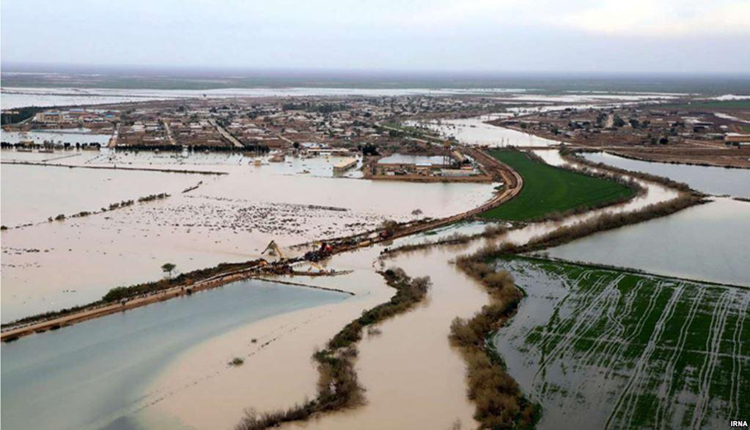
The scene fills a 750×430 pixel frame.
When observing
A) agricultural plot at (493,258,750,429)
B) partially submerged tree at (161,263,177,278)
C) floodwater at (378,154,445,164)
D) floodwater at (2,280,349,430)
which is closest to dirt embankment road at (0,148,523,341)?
floodwater at (2,280,349,430)

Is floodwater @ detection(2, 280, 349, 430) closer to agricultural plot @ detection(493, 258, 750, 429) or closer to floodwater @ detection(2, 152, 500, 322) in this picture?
floodwater @ detection(2, 152, 500, 322)

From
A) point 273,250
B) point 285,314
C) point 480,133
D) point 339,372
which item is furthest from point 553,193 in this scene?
point 480,133

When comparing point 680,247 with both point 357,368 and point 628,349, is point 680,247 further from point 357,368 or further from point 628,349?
point 357,368

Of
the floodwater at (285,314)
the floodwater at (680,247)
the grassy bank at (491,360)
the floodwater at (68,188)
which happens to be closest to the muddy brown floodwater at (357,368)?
the floodwater at (285,314)

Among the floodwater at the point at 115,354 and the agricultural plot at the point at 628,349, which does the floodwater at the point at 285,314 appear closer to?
the floodwater at the point at 115,354

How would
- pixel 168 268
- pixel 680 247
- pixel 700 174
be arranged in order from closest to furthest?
1. pixel 168 268
2. pixel 680 247
3. pixel 700 174

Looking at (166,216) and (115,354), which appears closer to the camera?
(115,354)

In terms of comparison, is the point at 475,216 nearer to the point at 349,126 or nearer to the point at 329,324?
the point at 329,324
